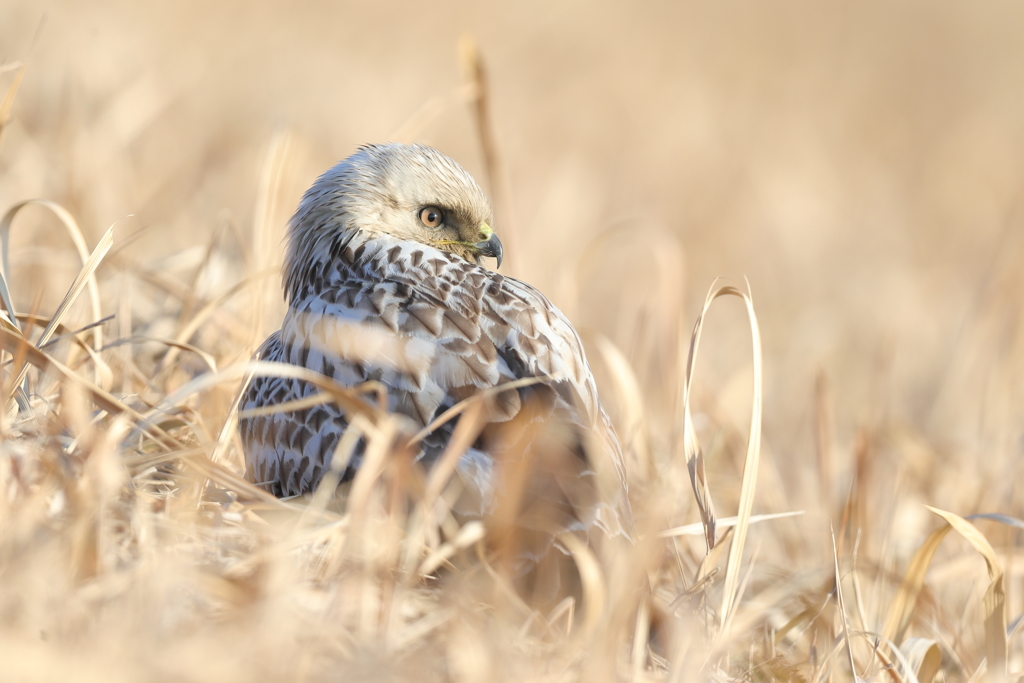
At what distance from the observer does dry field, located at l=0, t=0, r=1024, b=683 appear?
1873mm

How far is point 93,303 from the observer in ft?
10.3

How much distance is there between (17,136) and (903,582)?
497 centimetres

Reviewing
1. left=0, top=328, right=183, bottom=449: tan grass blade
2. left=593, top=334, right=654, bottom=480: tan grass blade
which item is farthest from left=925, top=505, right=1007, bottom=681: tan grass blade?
left=0, top=328, right=183, bottom=449: tan grass blade

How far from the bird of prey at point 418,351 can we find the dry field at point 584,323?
190mm

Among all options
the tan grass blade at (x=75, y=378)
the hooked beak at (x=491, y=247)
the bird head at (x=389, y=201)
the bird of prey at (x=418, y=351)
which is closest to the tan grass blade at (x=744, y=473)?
the bird of prey at (x=418, y=351)

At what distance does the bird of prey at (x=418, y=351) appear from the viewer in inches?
98.0

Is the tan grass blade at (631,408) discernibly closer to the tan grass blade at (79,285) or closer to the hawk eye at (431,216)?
the hawk eye at (431,216)

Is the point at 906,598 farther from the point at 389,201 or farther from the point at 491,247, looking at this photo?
the point at 389,201

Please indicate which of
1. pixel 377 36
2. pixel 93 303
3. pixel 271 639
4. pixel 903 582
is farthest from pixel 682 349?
pixel 377 36

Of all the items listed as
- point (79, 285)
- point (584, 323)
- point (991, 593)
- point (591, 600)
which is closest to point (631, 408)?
point (991, 593)

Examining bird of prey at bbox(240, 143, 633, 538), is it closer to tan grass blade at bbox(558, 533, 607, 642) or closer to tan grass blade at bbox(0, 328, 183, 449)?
tan grass blade at bbox(0, 328, 183, 449)

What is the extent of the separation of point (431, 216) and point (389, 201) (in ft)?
0.55

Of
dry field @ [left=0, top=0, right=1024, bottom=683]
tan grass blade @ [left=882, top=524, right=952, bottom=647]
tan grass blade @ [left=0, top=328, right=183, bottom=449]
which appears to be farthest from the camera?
tan grass blade @ [left=882, top=524, right=952, bottom=647]

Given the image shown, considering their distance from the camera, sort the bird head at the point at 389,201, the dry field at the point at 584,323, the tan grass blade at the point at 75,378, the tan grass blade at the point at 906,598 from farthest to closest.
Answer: the bird head at the point at 389,201, the tan grass blade at the point at 906,598, the tan grass blade at the point at 75,378, the dry field at the point at 584,323
